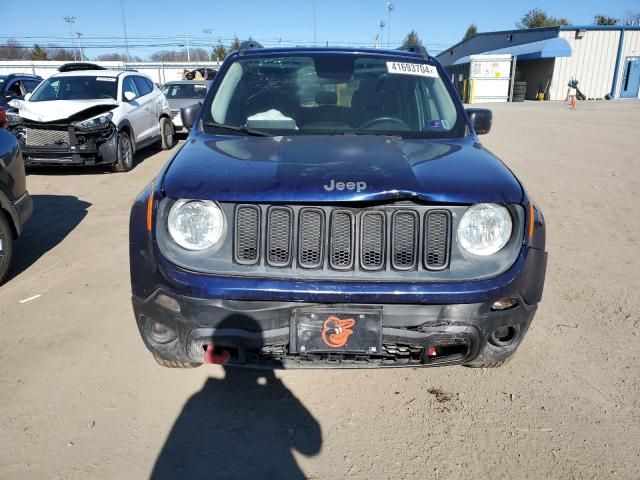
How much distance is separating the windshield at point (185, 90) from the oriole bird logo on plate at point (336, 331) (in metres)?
13.6

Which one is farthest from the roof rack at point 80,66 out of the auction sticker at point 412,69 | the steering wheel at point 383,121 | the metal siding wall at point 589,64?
the metal siding wall at point 589,64

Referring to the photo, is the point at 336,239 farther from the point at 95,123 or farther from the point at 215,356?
the point at 95,123

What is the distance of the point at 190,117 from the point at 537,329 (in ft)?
9.59

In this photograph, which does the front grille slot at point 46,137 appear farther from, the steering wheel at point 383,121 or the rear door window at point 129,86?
the steering wheel at point 383,121

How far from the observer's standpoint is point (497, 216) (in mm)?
2379

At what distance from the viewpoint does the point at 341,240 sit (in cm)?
230

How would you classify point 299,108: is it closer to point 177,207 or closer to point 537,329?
point 177,207

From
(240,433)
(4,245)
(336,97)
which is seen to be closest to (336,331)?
(240,433)

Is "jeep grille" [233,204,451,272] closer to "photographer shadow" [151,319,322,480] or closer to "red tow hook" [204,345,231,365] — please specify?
"photographer shadow" [151,319,322,480]

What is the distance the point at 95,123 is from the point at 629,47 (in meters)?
36.0

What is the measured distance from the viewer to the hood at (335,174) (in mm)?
2242

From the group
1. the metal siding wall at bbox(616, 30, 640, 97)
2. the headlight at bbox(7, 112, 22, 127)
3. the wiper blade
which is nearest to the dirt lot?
the wiper blade

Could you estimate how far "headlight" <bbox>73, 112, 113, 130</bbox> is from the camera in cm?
851

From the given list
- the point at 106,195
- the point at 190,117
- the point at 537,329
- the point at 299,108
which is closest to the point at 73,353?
the point at 190,117
